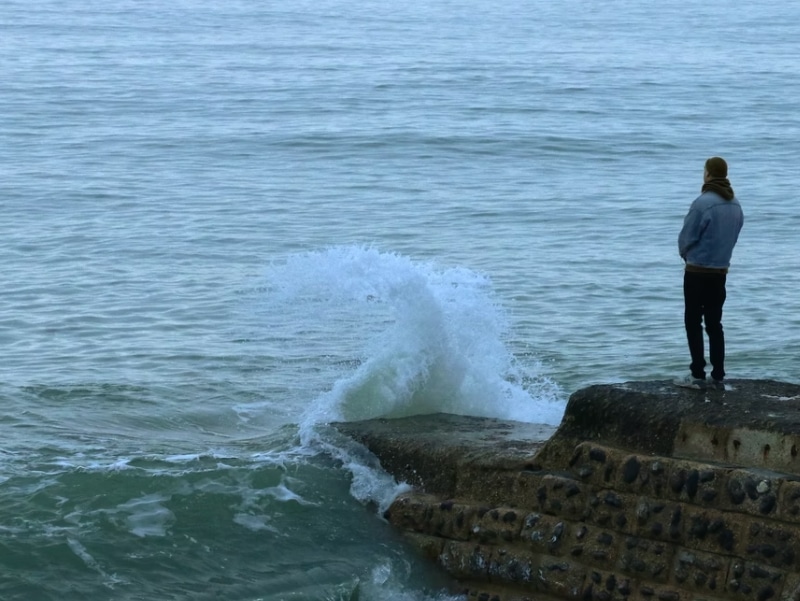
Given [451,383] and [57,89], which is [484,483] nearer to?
[451,383]

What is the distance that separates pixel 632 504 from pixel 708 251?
75.2 inches

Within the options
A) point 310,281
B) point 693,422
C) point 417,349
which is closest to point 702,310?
point 693,422

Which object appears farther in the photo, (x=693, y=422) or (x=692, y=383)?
(x=692, y=383)

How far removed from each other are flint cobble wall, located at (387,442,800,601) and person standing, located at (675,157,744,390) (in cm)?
105

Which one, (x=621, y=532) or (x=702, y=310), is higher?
(x=702, y=310)

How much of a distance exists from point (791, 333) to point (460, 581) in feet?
27.1

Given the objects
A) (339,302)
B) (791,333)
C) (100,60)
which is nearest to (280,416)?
(339,302)

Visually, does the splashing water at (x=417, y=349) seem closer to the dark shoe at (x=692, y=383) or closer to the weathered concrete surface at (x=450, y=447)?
the weathered concrete surface at (x=450, y=447)

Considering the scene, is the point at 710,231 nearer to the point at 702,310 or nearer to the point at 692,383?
the point at 702,310

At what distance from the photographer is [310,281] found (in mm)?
12891

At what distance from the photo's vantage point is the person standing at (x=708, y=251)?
937 centimetres

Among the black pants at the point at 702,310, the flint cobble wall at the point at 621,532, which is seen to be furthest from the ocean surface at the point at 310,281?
the black pants at the point at 702,310

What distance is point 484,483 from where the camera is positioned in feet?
31.0

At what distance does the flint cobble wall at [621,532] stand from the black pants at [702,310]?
4.07 ft
